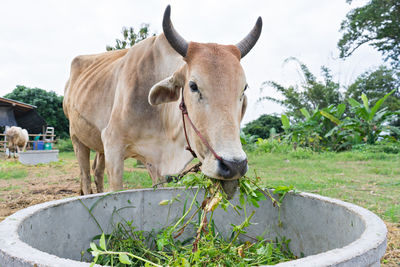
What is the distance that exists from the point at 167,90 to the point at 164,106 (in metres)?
0.50

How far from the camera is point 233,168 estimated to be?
5.11 feet

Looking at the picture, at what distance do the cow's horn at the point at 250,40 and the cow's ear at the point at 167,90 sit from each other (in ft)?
1.60

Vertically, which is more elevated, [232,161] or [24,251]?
[232,161]

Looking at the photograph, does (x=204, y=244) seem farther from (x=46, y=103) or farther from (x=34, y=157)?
(x=46, y=103)

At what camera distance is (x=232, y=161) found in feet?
5.17

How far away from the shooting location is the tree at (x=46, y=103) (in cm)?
2392

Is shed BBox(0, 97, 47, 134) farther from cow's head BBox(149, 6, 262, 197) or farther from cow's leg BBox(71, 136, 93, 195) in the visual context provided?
cow's head BBox(149, 6, 262, 197)

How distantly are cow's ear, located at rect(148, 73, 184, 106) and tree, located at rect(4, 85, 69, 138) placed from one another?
2343cm

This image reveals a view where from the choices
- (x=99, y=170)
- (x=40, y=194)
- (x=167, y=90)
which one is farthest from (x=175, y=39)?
(x=40, y=194)

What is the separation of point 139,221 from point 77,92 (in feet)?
8.09

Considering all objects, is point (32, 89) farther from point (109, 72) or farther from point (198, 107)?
point (198, 107)

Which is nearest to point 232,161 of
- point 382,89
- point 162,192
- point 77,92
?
point 162,192

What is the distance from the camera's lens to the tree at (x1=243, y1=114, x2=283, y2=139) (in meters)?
18.4

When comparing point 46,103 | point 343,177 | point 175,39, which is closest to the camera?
point 175,39
